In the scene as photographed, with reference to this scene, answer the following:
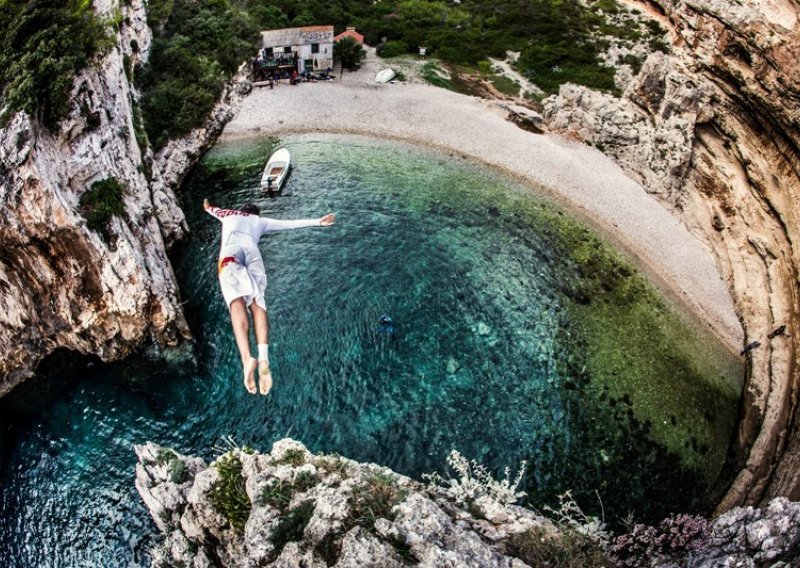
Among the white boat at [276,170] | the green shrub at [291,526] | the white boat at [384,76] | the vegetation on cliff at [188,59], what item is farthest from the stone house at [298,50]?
the green shrub at [291,526]

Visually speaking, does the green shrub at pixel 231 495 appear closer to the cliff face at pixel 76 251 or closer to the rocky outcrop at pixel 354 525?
the rocky outcrop at pixel 354 525

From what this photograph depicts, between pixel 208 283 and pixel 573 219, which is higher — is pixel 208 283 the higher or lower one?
the lower one

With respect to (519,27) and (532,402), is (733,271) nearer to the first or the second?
(532,402)

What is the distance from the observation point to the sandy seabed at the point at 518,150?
1130 inches

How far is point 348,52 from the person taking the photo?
43562 millimetres

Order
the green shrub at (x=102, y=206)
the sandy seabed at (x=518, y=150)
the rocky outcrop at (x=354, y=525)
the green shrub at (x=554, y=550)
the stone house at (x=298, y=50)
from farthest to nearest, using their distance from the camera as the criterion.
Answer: the stone house at (x=298, y=50) → the sandy seabed at (x=518, y=150) → the green shrub at (x=102, y=206) → the green shrub at (x=554, y=550) → the rocky outcrop at (x=354, y=525)

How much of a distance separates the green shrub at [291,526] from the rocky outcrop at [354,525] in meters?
0.02

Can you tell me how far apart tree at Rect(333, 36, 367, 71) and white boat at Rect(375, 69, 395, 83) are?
2.91 meters

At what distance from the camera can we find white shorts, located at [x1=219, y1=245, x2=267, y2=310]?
1306cm

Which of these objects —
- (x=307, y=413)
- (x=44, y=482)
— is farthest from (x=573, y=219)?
(x=44, y=482)

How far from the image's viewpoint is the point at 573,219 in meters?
31.1

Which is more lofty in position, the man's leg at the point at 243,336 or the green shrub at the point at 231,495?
the man's leg at the point at 243,336

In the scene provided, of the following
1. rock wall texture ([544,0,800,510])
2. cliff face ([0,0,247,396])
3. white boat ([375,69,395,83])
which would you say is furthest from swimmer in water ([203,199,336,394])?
white boat ([375,69,395,83])

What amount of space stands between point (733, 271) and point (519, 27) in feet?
121
